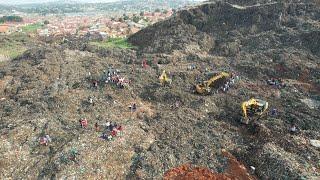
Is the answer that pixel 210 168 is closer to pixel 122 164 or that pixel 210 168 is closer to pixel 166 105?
pixel 122 164

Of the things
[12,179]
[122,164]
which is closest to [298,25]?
[122,164]


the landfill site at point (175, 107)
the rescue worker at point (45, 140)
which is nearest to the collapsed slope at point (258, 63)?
the landfill site at point (175, 107)

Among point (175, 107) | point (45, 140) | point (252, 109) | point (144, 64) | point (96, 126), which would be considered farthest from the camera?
point (144, 64)

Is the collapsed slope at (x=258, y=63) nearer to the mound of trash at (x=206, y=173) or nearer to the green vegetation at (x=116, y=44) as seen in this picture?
the mound of trash at (x=206, y=173)

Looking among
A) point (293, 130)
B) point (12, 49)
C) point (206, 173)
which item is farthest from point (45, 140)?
point (12, 49)

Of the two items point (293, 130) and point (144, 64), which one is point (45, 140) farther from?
→ point (144, 64)

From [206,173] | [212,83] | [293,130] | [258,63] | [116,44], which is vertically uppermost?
[258,63]

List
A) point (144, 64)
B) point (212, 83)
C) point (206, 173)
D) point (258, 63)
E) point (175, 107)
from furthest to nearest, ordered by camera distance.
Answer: point (144, 64) < point (258, 63) < point (212, 83) < point (175, 107) < point (206, 173)

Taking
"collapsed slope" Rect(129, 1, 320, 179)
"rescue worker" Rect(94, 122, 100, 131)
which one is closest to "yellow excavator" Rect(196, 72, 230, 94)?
"collapsed slope" Rect(129, 1, 320, 179)
